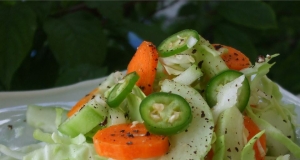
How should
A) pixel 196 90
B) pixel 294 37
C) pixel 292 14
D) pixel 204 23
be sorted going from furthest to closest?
pixel 294 37, pixel 292 14, pixel 204 23, pixel 196 90

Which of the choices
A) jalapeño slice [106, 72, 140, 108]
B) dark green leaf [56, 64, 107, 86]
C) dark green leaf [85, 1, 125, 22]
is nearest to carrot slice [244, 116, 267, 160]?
jalapeño slice [106, 72, 140, 108]

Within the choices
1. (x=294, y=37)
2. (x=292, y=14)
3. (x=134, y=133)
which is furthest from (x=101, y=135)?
(x=294, y=37)

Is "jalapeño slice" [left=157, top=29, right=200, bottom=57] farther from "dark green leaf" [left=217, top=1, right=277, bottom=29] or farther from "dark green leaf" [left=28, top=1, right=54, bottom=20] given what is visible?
"dark green leaf" [left=217, top=1, right=277, bottom=29]

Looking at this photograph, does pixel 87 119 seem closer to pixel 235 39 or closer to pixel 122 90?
pixel 122 90

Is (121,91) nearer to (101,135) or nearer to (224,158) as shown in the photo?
(101,135)

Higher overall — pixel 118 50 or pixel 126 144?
pixel 126 144

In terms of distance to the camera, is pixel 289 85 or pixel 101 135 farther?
pixel 289 85

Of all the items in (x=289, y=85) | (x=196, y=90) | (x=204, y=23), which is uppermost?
(x=196, y=90)
